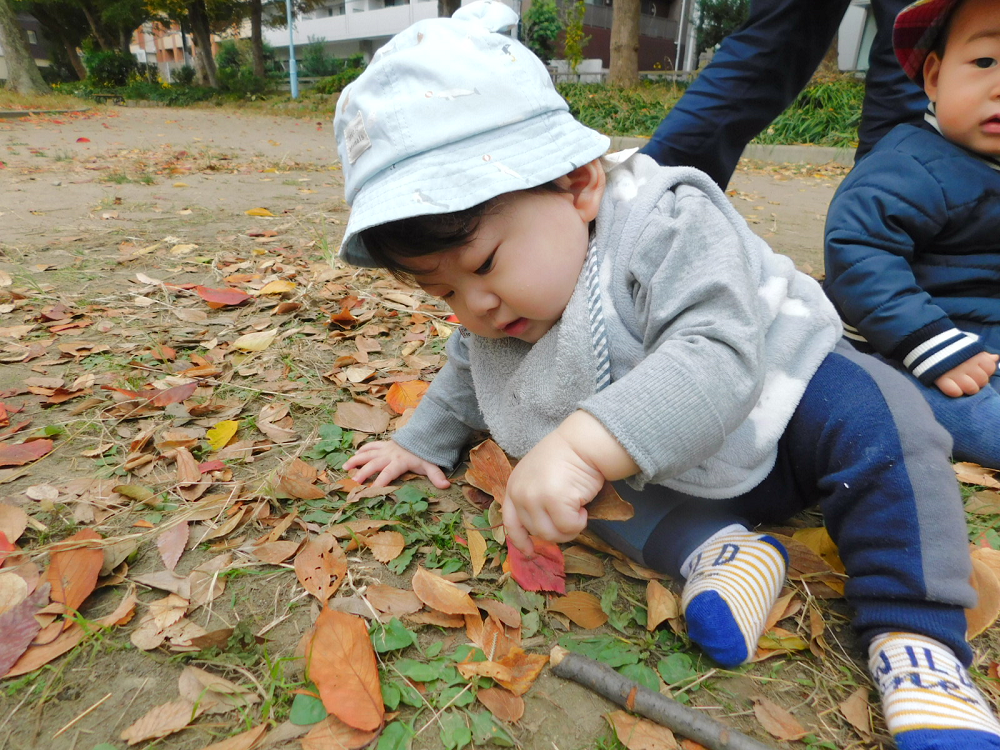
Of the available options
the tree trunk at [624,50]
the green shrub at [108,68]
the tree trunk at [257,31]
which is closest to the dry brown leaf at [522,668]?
the tree trunk at [624,50]

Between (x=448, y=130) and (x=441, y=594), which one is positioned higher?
(x=448, y=130)

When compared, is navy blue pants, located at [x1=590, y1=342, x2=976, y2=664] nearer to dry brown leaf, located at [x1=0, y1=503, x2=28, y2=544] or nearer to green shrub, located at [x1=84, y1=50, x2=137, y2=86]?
dry brown leaf, located at [x1=0, y1=503, x2=28, y2=544]

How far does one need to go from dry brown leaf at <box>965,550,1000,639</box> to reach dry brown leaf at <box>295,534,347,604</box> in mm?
1120

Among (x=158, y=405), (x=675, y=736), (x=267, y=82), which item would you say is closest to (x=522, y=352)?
(x=675, y=736)

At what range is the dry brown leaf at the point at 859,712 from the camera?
37.8 inches

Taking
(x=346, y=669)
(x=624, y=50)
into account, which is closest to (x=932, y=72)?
(x=346, y=669)

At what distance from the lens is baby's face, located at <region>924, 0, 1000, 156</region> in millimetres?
1470

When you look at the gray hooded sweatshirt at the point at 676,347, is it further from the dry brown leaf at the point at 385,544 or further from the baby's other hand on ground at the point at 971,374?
the baby's other hand on ground at the point at 971,374

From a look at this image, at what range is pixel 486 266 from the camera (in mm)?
1110

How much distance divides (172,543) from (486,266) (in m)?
0.85

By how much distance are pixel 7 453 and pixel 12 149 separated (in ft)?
26.2

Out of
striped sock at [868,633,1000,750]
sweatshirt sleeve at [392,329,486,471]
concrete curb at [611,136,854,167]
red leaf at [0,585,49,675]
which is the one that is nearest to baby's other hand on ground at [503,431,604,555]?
striped sock at [868,633,1000,750]

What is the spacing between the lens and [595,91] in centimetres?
1226

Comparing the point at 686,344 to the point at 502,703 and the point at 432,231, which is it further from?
the point at 502,703
